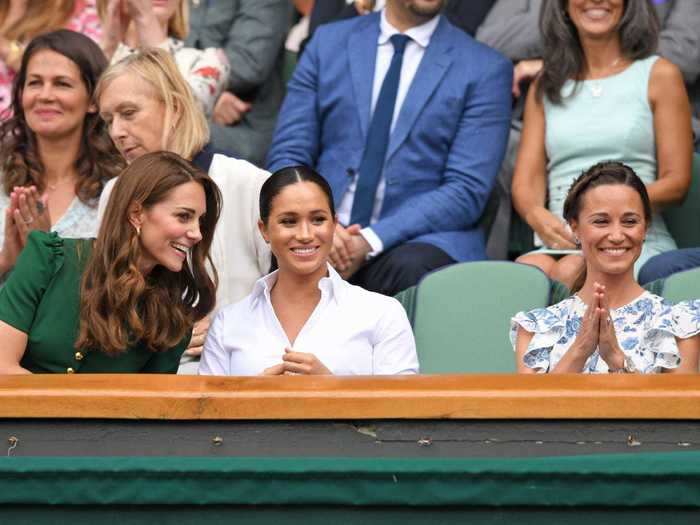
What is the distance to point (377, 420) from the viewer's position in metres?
2.60

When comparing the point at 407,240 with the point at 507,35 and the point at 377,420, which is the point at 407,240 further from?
the point at 377,420

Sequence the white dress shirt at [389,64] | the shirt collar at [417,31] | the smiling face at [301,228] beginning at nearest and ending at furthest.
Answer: the smiling face at [301,228] < the white dress shirt at [389,64] < the shirt collar at [417,31]

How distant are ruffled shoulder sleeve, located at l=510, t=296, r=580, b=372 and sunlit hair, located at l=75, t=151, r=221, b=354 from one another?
2.35ft

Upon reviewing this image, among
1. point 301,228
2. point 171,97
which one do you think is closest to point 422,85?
point 171,97

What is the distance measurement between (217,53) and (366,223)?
36.4 inches

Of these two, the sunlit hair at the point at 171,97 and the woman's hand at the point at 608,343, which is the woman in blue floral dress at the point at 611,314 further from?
the sunlit hair at the point at 171,97

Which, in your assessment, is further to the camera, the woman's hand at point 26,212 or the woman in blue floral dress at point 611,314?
the woman's hand at point 26,212

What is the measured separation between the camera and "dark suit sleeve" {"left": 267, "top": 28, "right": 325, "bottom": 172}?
481 centimetres

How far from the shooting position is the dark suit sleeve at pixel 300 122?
481 cm

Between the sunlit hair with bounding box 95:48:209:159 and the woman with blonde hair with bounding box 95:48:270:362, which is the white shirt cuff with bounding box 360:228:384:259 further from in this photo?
the sunlit hair with bounding box 95:48:209:159

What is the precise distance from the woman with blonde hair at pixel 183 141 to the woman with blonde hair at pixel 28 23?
3.46 ft

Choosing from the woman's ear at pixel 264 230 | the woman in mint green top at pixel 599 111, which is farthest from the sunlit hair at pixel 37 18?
the woman's ear at pixel 264 230

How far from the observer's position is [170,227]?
10.9ft

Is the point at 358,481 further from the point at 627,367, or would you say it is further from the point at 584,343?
the point at 627,367
